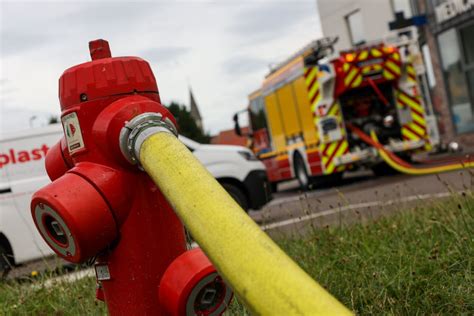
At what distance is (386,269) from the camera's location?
343 cm

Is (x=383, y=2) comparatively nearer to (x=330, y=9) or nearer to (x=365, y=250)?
(x=330, y=9)

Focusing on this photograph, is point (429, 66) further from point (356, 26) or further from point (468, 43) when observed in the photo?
point (356, 26)

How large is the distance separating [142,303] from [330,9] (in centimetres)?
2971

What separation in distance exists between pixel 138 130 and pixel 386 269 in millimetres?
2060

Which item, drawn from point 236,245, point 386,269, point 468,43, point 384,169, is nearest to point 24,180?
point 386,269

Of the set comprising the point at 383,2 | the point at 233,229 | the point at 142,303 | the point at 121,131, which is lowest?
the point at 142,303

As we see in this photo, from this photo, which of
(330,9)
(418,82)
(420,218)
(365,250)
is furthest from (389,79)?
(330,9)

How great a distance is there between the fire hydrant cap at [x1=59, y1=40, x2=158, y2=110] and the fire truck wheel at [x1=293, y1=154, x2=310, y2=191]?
1386 cm

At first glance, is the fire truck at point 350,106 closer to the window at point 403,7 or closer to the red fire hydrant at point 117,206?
the window at point 403,7

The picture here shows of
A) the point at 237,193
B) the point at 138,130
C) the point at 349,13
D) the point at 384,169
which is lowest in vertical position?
the point at 384,169

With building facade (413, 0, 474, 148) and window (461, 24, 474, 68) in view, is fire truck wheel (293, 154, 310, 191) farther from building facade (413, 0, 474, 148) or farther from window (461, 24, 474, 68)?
window (461, 24, 474, 68)

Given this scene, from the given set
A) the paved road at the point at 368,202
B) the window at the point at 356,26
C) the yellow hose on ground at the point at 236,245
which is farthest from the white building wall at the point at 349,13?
the yellow hose on ground at the point at 236,245

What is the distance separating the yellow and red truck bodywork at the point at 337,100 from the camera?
14406 millimetres

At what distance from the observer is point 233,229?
1.32 meters
